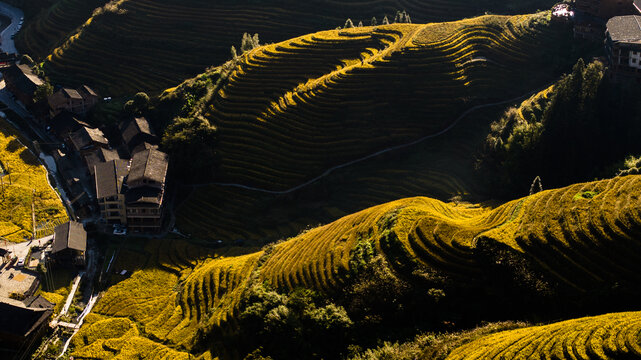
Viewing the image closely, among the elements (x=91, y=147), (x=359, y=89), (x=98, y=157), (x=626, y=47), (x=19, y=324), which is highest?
(x=359, y=89)

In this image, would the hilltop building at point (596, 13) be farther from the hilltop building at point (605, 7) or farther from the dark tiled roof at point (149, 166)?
the dark tiled roof at point (149, 166)

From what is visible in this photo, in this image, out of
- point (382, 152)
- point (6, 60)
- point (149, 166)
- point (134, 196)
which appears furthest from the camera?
point (6, 60)

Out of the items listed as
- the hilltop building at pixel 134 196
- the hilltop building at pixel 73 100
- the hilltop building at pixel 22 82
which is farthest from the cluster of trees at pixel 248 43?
the hilltop building at pixel 22 82

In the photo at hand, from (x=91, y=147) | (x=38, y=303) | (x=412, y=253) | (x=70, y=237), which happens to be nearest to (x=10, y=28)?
(x=91, y=147)

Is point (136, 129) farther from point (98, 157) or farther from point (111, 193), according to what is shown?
point (111, 193)

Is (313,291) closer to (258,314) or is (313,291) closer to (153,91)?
(258,314)
